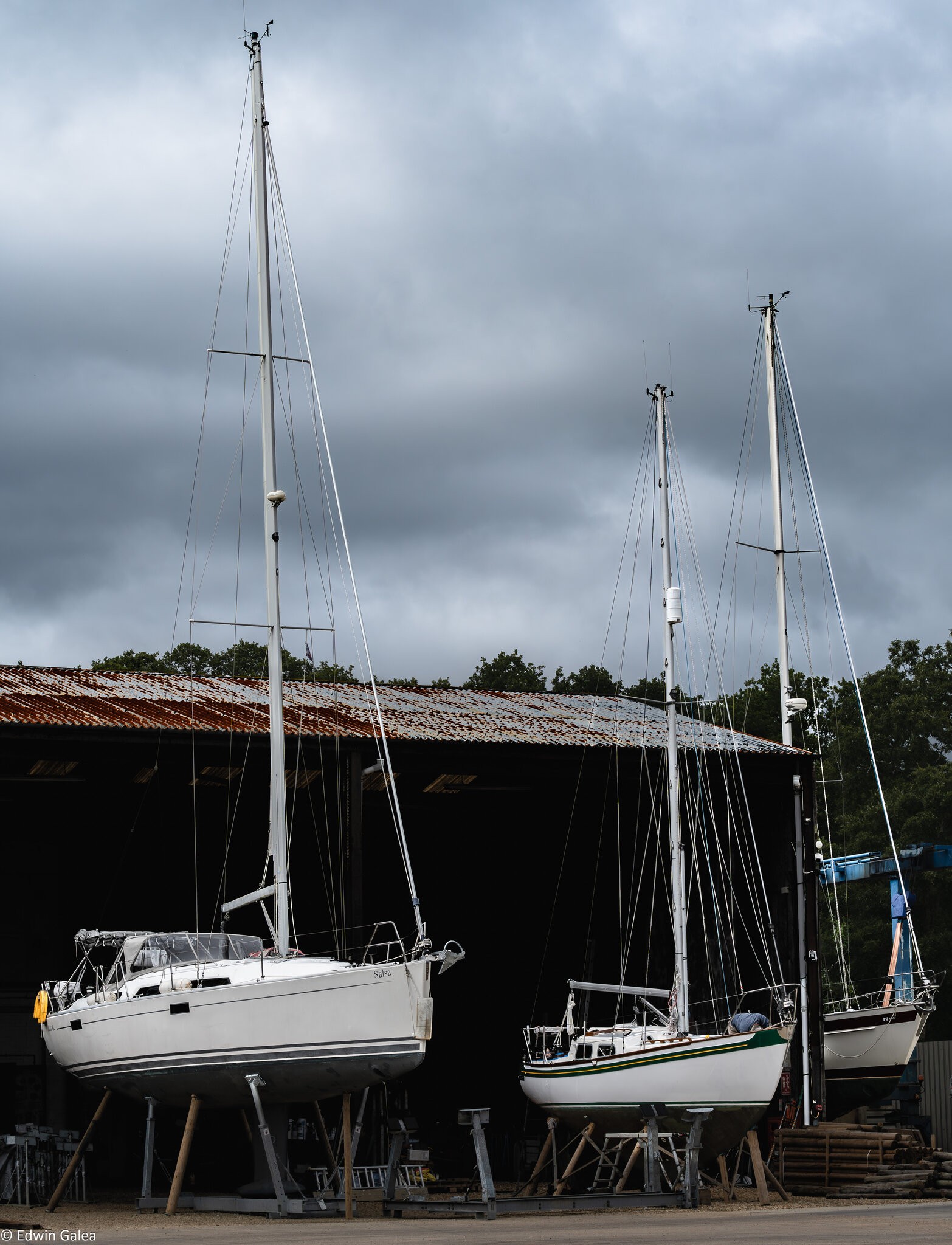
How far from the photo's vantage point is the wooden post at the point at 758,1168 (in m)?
24.5

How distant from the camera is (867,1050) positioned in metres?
33.7

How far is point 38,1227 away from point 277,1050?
173 inches

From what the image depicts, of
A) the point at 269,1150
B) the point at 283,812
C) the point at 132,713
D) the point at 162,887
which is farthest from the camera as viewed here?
the point at 162,887

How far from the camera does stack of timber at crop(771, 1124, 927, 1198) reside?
2720cm

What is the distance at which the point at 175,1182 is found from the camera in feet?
70.0

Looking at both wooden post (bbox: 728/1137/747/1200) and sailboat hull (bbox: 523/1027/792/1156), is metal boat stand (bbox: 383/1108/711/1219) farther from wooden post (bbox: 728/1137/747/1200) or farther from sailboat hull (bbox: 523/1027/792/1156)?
wooden post (bbox: 728/1137/747/1200)

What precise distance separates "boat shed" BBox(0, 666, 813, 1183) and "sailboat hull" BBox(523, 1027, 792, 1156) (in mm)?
4729

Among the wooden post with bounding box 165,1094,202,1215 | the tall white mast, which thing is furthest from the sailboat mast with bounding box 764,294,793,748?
the wooden post with bounding box 165,1094,202,1215

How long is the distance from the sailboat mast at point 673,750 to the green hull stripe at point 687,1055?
1083 mm

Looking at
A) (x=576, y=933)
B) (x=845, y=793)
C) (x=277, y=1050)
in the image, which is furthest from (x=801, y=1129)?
(x=845, y=793)

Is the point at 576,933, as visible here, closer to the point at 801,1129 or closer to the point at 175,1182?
the point at 801,1129

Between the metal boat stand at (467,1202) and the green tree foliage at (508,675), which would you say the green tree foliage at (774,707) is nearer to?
the green tree foliage at (508,675)

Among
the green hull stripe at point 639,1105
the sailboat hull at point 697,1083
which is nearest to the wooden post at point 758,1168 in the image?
the sailboat hull at point 697,1083

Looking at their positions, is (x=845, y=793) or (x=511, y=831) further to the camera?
(x=845, y=793)
